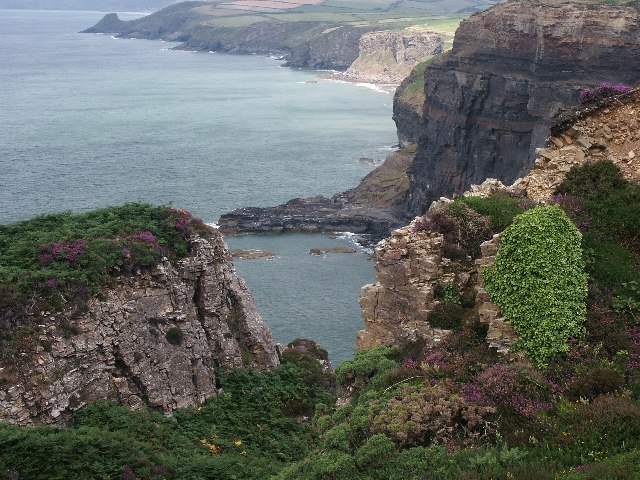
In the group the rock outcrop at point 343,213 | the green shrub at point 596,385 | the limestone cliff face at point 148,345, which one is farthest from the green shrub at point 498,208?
the rock outcrop at point 343,213

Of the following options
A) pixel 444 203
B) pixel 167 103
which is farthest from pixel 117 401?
pixel 167 103

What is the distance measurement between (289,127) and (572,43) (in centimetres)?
7532

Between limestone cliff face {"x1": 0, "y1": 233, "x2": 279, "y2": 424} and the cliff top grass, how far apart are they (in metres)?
0.70

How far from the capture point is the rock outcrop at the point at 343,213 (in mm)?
102750

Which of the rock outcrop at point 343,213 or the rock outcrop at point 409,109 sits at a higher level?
the rock outcrop at point 409,109

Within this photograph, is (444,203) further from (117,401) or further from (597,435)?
(117,401)

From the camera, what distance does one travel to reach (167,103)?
598ft

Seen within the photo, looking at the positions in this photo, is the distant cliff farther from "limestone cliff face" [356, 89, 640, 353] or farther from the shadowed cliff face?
the shadowed cliff face

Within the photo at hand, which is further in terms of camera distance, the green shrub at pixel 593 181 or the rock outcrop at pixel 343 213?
the rock outcrop at pixel 343 213

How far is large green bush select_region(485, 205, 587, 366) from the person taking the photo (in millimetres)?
21500

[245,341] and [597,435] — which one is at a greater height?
[597,435]

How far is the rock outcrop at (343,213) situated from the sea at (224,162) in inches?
79.3

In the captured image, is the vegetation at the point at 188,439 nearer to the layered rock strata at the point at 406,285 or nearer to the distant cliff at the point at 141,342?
the distant cliff at the point at 141,342

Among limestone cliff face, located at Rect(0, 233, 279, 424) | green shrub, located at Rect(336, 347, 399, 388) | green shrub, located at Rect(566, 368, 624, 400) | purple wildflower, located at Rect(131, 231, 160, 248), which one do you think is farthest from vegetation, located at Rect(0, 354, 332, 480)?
green shrub, located at Rect(566, 368, 624, 400)
